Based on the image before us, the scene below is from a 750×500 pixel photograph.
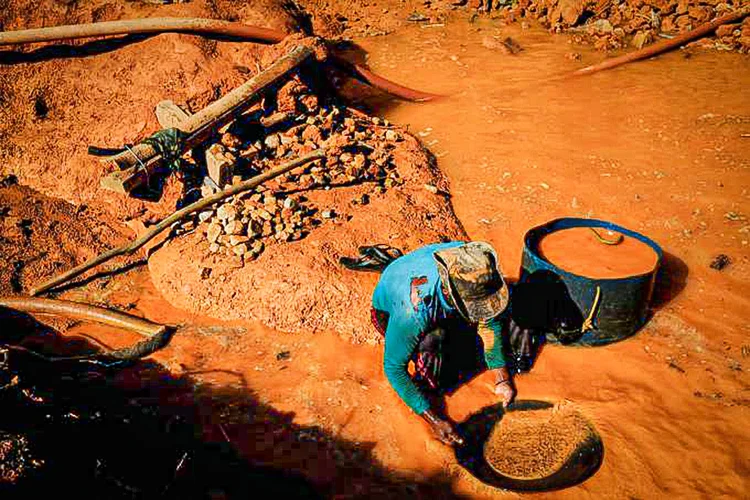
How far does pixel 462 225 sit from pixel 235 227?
2083mm

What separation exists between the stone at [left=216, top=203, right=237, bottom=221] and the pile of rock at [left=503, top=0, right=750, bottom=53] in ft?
22.6

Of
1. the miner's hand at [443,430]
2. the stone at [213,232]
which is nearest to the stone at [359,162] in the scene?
the stone at [213,232]

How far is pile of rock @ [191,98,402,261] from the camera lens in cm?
407

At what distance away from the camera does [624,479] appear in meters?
2.71

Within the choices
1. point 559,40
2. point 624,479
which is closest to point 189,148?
point 624,479

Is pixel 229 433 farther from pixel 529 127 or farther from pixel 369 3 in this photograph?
pixel 369 3

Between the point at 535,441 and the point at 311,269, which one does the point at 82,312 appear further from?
the point at 535,441

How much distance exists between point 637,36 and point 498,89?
2920 mm

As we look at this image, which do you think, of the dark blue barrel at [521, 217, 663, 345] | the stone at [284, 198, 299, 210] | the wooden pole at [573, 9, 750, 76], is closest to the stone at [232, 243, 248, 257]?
the stone at [284, 198, 299, 210]

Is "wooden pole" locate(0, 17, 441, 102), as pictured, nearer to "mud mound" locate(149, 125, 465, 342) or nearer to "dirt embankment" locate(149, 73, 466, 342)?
"dirt embankment" locate(149, 73, 466, 342)

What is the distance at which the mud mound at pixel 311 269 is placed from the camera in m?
3.80

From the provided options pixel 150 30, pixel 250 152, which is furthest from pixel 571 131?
pixel 150 30

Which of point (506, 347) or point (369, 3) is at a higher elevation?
point (369, 3)

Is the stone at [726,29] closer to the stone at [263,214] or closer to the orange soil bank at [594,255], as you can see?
the orange soil bank at [594,255]
